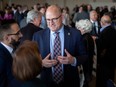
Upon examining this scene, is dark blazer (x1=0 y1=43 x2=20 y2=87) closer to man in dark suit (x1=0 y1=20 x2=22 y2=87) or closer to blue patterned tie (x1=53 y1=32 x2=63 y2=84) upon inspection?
man in dark suit (x1=0 y1=20 x2=22 y2=87)

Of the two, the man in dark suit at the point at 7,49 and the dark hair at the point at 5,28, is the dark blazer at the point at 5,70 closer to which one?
the man in dark suit at the point at 7,49

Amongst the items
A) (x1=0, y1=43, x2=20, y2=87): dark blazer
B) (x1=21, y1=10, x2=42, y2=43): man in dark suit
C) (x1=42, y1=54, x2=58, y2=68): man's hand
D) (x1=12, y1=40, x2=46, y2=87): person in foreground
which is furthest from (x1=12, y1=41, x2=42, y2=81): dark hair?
(x1=21, y1=10, x2=42, y2=43): man in dark suit

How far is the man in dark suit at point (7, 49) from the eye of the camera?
2109 mm

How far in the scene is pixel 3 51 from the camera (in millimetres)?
2184

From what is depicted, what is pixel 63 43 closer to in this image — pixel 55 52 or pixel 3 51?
pixel 55 52

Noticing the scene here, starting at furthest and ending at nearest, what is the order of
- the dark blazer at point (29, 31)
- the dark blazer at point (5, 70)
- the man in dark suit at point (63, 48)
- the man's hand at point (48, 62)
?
the dark blazer at point (29, 31) < the man in dark suit at point (63, 48) < the man's hand at point (48, 62) < the dark blazer at point (5, 70)

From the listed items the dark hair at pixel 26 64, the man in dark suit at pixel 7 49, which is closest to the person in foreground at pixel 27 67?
the dark hair at pixel 26 64

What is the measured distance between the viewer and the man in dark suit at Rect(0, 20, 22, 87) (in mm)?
2109

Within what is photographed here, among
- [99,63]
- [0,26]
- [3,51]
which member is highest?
[0,26]

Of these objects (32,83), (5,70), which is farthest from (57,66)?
(32,83)

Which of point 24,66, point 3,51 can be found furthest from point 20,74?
point 3,51

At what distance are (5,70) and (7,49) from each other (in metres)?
0.24

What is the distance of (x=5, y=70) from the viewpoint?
7.00 feet

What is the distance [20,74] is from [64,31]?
1.02m
